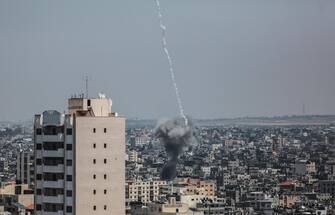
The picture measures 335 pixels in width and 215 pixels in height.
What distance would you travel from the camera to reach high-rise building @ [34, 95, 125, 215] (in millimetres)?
16391

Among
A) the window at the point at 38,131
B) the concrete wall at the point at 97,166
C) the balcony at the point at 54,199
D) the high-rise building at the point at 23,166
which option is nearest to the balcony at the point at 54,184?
the balcony at the point at 54,199

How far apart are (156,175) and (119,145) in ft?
149

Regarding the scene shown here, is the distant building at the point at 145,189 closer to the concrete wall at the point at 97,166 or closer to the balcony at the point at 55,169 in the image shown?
the balcony at the point at 55,169

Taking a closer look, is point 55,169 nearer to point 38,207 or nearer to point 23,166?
point 38,207

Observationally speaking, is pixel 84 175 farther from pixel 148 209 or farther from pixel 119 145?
pixel 148 209

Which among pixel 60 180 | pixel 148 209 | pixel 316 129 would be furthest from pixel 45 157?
pixel 316 129

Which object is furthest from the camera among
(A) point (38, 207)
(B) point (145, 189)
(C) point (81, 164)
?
(B) point (145, 189)

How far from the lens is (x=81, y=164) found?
16.4 metres

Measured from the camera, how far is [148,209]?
38.9 m

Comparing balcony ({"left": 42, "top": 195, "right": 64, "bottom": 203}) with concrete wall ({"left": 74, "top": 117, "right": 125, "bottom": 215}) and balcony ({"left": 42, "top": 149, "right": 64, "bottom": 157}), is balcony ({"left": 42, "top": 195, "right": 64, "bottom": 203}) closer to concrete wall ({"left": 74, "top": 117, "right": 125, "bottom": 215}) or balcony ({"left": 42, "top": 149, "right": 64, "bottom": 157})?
concrete wall ({"left": 74, "top": 117, "right": 125, "bottom": 215})

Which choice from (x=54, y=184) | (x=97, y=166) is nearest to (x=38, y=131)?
(x=54, y=184)

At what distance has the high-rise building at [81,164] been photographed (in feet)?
53.8

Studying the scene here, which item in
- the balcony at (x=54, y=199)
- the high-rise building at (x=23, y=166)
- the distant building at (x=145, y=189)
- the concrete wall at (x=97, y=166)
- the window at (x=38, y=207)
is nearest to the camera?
the concrete wall at (x=97, y=166)

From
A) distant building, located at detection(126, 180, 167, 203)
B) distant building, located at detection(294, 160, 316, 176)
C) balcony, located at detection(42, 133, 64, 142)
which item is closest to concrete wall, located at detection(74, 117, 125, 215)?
balcony, located at detection(42, 133, 64, 142)
